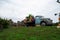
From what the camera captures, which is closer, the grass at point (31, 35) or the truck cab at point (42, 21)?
the grass at point (31, 35)

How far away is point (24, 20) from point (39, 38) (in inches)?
629

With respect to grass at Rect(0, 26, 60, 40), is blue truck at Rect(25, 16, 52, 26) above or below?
above

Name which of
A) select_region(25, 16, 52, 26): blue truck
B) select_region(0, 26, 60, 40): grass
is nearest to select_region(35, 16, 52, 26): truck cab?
select_region(25, 16, 52, 26): blue truck

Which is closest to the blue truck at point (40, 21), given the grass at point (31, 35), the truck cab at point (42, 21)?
the truck cab at point (42, 21)

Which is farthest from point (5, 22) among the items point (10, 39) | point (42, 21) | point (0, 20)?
point (10, 39)

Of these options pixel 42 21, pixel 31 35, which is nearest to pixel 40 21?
pixel 42 21

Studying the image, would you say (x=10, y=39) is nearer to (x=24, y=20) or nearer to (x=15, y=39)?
(x=15, y=39)

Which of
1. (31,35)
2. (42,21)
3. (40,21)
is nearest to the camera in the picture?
(31,35)

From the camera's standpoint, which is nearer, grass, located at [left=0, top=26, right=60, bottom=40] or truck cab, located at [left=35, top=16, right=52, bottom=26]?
grass, located at [left=0, top=26, right=60, bottom=40]

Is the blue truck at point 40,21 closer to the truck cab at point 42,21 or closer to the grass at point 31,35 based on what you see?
the truck cab at point 42,21

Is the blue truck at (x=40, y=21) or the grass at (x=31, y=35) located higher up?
the blue truck at (x=40, y=21)

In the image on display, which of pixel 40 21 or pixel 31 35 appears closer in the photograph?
pixel 31 35

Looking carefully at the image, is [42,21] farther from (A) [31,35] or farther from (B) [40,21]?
(A) [31,35]

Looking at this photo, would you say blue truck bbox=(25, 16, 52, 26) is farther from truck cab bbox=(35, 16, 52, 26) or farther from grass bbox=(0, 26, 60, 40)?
grass bbox=(0, 26, 60, 40)
